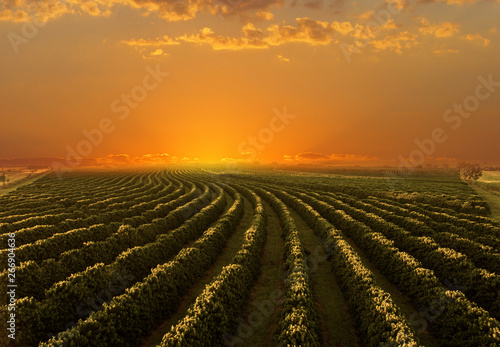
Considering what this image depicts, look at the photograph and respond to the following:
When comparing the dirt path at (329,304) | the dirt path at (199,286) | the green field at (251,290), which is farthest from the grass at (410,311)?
the dirt path at (199,286)

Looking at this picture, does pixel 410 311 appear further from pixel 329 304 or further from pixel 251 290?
pixel 251 290

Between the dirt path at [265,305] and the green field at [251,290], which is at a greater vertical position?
the green field at [251,290]

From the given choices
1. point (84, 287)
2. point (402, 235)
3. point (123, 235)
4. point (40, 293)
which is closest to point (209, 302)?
point (84, 287)

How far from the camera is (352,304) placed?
13.3 metres

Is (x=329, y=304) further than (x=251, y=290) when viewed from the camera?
No

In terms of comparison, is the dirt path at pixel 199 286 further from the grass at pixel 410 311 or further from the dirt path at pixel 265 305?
the grass at pixel 410 311

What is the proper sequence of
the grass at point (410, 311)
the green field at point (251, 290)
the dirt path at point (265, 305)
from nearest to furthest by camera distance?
1. the green field at point (251, 290)
2. the grass at point (410, 311)
3. the dirt path at point (265, 305)

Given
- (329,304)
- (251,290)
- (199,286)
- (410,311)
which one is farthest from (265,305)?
(410,311)

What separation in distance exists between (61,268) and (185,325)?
36.6 feet

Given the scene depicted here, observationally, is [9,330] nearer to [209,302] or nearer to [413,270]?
[209,302]

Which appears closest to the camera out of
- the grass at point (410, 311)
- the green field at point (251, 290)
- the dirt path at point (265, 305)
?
the green field at point (251, 290)

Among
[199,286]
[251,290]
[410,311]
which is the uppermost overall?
[410,311]

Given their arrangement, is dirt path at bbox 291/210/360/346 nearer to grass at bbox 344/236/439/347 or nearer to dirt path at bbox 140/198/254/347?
grass at bbox 344/236/439/347

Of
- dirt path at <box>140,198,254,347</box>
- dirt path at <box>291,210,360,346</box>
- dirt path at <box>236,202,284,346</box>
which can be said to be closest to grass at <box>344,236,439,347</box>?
dirt path at <box>291,210,360,346</box>
